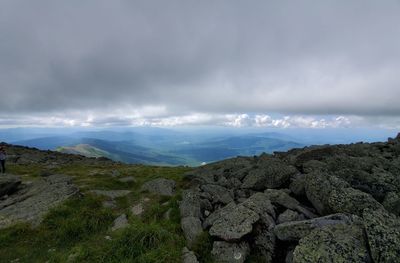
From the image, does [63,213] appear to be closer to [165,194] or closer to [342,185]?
[165,194]

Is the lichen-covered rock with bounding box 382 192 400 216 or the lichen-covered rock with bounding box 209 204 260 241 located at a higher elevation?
the lichen-covered rock with bounding box 382 192 400 216

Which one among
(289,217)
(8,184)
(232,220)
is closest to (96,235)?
(232,220)

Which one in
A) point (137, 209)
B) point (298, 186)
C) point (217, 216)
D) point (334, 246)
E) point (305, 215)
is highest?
point (298, 186)

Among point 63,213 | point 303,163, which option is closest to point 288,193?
point 303,163

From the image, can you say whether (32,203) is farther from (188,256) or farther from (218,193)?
(188,256)

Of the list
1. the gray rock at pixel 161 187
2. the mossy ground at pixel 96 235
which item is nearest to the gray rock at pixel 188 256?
the mossy ground at pixel 96 235

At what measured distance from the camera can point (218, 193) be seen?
66.3 feet

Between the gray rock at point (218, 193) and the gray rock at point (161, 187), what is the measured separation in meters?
4.03

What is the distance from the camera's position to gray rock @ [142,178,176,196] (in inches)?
936

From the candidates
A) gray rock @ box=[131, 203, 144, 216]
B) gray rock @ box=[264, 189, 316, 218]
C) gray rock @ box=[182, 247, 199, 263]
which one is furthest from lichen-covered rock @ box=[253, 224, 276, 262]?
gray rock @ box=[131, 203, 144, 216]

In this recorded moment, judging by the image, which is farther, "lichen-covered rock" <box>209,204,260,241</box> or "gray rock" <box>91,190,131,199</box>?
"gray rock" <box>91,190,131,199</box>

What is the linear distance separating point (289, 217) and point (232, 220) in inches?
130

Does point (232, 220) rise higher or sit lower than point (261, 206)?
lower

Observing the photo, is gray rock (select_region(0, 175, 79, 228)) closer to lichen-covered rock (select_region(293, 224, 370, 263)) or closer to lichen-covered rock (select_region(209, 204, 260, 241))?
lichen-covered rock (select_region(209, 204, 260, 241))
